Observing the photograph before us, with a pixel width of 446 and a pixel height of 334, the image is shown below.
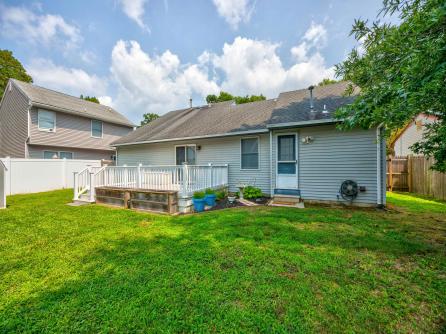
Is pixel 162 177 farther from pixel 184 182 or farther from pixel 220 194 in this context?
pixel 220 194

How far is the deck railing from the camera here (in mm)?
6098

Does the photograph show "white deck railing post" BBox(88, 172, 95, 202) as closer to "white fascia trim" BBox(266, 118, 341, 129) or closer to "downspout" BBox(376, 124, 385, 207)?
"white fascia trim" BBox(266, 118, 341, 129)

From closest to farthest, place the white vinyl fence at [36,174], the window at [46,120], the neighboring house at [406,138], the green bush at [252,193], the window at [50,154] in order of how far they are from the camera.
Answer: the green bush at [252,193], the white vinyl fence at [36,174], the window at [46,120], the window at [50,154], the neighboring house at [406,138]

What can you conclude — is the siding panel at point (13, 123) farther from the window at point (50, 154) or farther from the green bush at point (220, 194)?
the green bush at point (220, 194)

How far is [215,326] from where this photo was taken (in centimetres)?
180

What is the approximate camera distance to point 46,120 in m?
12.8

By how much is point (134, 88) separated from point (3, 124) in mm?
9518

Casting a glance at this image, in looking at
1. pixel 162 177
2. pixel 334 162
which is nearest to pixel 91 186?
A: pixel 162 177

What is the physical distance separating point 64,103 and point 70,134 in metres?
2.35

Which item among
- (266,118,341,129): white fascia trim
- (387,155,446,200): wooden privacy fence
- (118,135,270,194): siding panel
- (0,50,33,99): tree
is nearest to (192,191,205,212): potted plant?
(118,135,270,194): siding panel

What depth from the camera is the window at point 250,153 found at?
834 cm

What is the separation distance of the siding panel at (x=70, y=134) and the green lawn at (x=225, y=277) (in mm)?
10685

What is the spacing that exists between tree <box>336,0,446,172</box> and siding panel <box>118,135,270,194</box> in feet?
13.0

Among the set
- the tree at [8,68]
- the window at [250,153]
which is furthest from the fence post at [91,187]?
the tree at [8,68]
